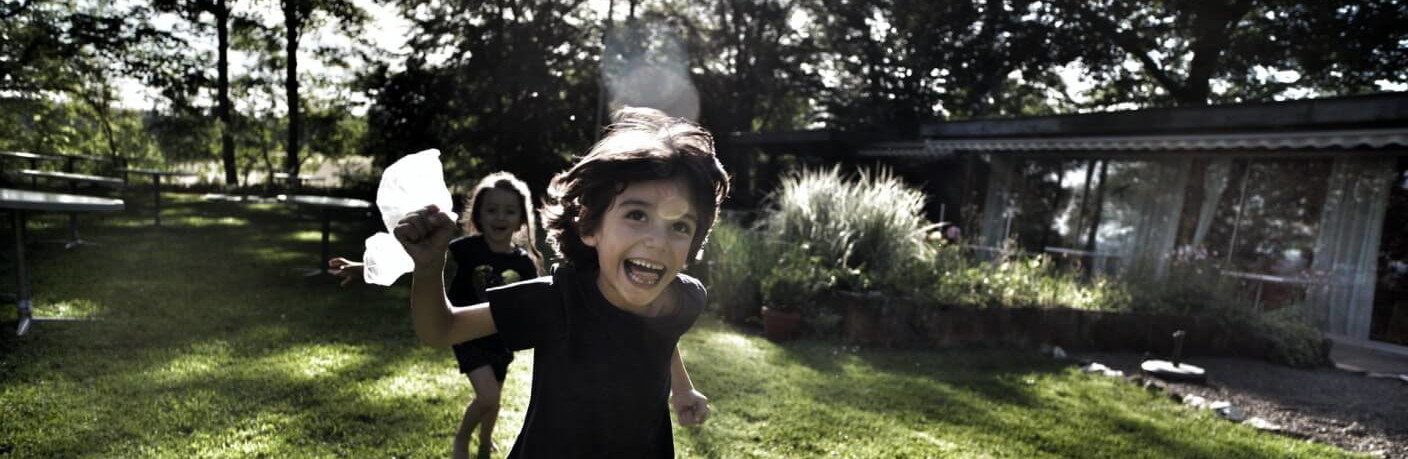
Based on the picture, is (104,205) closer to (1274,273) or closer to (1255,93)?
(1274,273)

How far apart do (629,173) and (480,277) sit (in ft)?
5.94

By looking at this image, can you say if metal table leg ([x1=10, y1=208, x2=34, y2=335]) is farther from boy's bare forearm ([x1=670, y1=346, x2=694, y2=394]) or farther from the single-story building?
the single-story building

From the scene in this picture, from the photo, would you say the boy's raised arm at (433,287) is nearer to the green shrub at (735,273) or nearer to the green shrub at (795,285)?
the green shrub at (795,285)

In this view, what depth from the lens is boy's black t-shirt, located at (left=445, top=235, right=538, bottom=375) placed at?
2.98 m

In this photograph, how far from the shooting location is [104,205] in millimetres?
4492

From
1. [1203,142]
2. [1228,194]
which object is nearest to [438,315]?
[1203,142]

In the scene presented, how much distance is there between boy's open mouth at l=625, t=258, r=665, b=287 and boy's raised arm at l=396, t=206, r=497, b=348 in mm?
298

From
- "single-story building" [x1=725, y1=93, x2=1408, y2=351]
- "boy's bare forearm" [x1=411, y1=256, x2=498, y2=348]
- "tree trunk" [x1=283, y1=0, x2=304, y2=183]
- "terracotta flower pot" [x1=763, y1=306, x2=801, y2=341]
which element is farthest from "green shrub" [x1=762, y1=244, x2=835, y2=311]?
"tree trunk" [x1=283, y1=0, x2=304, y2=183]

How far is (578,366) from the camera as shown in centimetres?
150

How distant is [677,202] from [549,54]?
17724mm

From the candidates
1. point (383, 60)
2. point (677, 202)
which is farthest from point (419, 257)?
point (383, 60)

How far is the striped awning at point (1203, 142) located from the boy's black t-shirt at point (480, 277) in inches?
362

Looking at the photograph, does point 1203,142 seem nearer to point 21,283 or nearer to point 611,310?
point 611,310

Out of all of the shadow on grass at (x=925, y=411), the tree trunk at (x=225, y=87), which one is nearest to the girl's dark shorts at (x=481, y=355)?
the shadow on grass at (x=925, y=411)
